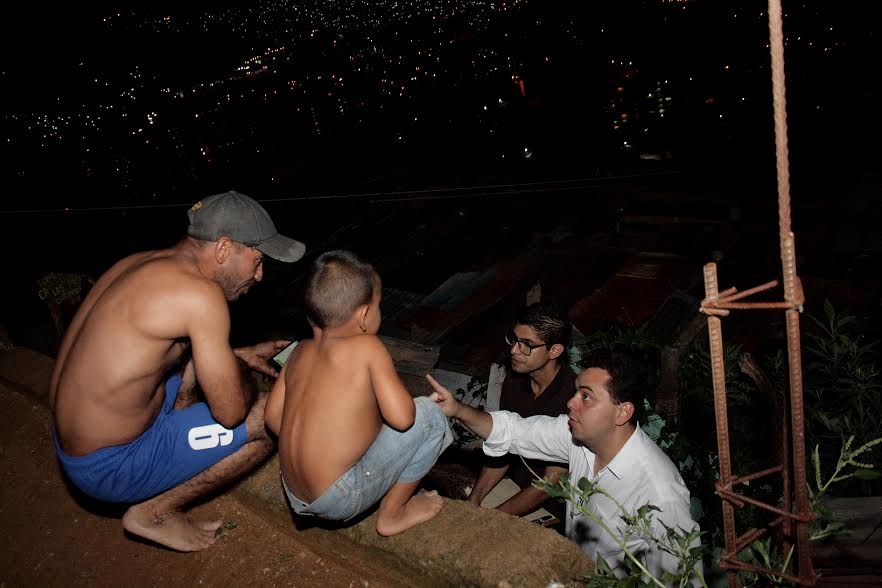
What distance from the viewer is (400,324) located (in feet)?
21.1

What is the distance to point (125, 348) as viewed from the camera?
2.42 metres

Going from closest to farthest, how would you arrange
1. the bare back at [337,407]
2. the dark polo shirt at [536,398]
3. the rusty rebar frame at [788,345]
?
the rusty rebar frame at [788,345] → the bare back at [337,407] → the dark polo shirt at [536,398]

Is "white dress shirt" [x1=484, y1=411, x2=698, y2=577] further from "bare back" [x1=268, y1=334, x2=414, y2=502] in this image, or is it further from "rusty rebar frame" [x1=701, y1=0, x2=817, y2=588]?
"rusty rebar frame" [x1=701, y1=0, x2=817, y2=588]

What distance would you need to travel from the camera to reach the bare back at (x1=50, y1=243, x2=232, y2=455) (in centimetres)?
241

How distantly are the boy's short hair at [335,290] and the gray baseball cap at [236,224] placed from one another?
0.53m

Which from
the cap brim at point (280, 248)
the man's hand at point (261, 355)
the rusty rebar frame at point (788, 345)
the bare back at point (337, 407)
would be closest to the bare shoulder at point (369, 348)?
the bare back at point (337, 407)

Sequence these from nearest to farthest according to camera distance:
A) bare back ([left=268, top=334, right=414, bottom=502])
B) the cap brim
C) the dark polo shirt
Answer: bare back ([left=268, top=334, right=414, bottom=502]), the cap brim, the dark polo shirt

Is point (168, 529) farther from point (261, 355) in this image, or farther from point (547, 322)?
point (547, 322)

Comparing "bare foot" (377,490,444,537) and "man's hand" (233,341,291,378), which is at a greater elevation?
"man's hand" (233,341,291,378)

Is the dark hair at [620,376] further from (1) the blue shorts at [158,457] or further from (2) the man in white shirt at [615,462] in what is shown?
(1) the blue shorts at [158,457]

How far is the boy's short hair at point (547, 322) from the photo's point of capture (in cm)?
356

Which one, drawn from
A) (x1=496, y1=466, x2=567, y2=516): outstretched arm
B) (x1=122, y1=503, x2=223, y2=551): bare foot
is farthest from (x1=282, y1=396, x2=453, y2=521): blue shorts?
(x1=496, y1=466, x2=567, y2=516): outstretched arm

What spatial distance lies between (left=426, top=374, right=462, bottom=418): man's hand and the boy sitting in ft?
1.19

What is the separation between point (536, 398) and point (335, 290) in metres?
1.83
